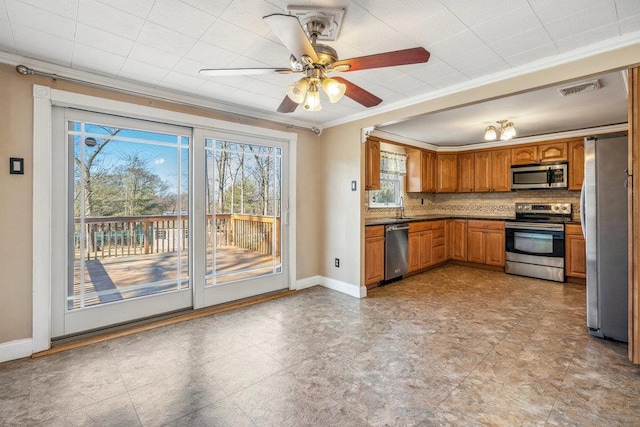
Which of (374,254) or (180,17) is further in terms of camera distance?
(374,254)

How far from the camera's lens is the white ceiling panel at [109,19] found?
70.4 inches

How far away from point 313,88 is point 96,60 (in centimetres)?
188

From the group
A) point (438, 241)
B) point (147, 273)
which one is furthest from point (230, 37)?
point (438, 241)

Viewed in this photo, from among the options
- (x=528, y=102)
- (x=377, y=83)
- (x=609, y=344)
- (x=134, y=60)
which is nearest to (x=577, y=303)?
(x=609, y=344)

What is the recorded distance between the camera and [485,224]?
18.1ft

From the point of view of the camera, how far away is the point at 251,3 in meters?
1.75

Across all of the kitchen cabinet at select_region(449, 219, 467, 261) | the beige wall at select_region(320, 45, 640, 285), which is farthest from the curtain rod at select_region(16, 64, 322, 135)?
the kitchen cabinet at select_region(449, 219, 467, 261)

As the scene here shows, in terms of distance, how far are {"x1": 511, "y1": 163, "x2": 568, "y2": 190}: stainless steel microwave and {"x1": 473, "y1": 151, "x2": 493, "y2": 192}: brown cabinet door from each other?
408 millimetres

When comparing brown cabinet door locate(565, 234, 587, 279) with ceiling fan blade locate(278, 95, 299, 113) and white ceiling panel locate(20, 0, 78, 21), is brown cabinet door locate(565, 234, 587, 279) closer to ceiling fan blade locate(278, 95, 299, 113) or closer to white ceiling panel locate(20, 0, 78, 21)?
ceiling fan blade locate(278, 95, 299, 113)

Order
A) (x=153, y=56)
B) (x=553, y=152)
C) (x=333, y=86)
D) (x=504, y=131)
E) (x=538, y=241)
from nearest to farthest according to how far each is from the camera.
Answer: (x=333, y=86) → (x=153, y=56) → (x=504, y=131) → (x=538, y=241) → (x=553, y=152)

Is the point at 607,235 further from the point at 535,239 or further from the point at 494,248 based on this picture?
the point at 494,248

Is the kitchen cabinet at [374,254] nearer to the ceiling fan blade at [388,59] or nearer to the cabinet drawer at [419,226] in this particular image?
the cabinet drawer at [419,226]

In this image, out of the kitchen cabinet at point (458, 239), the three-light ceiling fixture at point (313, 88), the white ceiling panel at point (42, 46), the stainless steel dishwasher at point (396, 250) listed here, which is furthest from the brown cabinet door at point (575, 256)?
the white ceiling panel at point (42, 46)

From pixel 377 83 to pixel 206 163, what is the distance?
2.09 m
